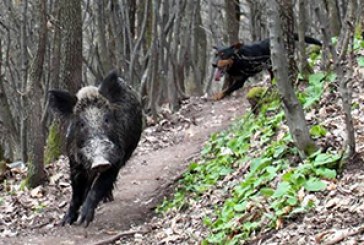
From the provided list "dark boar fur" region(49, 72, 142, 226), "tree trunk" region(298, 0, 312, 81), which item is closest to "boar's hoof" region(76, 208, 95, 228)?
"dark boar fur" region(49, 72, 142, 226)

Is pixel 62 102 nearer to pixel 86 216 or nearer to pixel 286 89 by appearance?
pixel 86 216

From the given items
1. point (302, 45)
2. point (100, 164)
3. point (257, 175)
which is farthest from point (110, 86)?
point (302, 45)

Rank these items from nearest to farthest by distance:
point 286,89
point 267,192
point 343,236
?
point 343,236
point 267,192
point 286,89

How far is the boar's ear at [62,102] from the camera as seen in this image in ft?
25.7

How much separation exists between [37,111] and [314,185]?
5313mm

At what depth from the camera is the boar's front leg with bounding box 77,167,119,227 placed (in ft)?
24.3

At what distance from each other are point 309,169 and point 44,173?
17.0ft

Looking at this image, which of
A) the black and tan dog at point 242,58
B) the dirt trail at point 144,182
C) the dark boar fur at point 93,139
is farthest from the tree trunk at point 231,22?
the dark boar fur at point 93,139

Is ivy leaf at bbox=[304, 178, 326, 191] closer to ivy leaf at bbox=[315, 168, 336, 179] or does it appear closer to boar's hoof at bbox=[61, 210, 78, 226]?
ivy leaf at bbox=[315, 168, 336, 179]

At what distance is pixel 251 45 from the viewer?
12422mm

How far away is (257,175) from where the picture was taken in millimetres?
6398

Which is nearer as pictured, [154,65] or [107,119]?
[107,119]

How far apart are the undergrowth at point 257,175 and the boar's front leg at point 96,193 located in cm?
77

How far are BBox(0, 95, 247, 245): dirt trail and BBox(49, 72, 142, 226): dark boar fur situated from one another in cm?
28
